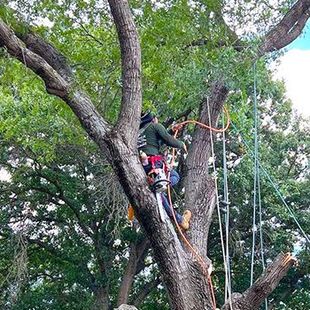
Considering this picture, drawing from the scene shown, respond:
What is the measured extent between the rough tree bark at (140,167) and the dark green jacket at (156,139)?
0.70 feet

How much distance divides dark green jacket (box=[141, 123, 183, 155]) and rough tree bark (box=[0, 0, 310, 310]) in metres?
0.21

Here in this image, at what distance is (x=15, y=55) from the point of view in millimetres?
4238

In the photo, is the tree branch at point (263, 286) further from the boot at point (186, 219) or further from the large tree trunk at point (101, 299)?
the large tree trunk at point (101, 299)

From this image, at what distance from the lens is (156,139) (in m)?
4.37

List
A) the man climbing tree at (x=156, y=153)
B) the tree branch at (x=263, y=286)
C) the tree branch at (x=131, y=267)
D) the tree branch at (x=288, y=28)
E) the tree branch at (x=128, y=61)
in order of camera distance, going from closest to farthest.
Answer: the tree branch at (x=263, y=286)
the man climbing tree at (x=156, y=153)
the tree branch at (x=128, y=61)
the tree branch at (x=288, y=28)
the tree branch at (x=131, y=267)

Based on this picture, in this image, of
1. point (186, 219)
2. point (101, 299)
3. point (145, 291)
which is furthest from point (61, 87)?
point (145, 291)

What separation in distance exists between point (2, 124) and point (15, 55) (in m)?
3.19

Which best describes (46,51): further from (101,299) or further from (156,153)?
(101,299)

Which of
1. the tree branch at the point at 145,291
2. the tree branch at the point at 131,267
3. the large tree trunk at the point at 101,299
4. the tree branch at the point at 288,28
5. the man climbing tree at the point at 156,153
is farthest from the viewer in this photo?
the tree branch at the point at 145,291

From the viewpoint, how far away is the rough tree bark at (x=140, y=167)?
392 centimetres

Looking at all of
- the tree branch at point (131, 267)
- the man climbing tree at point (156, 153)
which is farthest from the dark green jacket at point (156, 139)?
the tree branch at point (131, 267)

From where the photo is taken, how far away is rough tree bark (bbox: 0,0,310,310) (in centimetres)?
392

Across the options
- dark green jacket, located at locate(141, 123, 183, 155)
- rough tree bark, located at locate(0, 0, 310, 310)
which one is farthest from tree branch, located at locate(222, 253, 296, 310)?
dark green jacket, located at locate(141, 123, 183, 155)

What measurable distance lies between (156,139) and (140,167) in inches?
15.9
